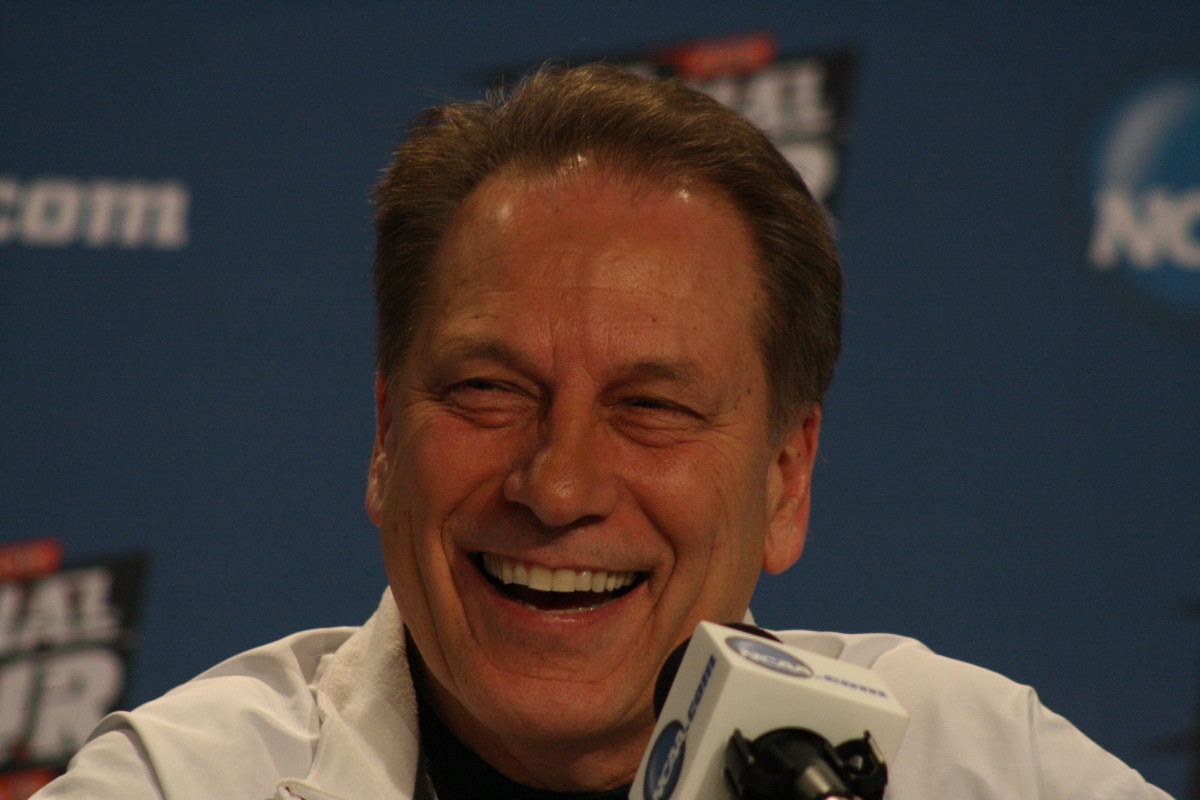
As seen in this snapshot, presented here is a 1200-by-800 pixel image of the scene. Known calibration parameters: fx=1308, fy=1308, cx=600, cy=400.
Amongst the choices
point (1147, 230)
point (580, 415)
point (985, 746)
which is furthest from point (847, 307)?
point (580, 415)

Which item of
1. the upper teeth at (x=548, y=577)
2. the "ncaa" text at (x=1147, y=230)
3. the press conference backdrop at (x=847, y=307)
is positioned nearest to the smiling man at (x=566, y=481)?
the upper teeth at (x=548, y=577)

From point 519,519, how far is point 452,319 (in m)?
0.26

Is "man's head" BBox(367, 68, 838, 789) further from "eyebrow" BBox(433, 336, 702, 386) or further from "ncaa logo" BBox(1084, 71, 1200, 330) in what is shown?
"ncaa logo" BBox(1084, 71, 1200, 330)

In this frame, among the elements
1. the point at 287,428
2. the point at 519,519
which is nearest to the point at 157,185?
the point at 287,428

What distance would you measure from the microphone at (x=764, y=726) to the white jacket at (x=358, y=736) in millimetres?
489

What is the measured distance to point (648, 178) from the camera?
1.53 metres

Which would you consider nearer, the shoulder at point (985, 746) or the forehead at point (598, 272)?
the forehead at point (598, 272)

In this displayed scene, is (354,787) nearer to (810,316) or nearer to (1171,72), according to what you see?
(810,316)

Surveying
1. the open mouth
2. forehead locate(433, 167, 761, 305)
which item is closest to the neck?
the open mouth

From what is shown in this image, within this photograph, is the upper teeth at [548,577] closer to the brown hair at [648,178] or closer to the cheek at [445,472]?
the cheek at [445,472]

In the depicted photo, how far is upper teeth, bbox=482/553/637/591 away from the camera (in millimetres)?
1380

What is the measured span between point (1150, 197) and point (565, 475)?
1880 mm

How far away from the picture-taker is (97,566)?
109 inches

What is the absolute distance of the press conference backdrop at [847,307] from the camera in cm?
267
